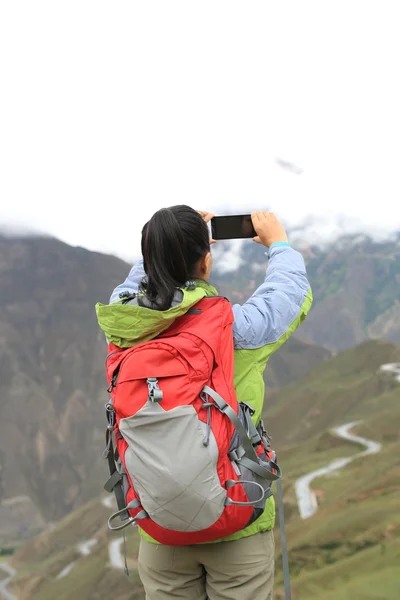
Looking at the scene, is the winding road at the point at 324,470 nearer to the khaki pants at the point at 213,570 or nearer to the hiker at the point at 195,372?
the khaki pants at the point at 213,570

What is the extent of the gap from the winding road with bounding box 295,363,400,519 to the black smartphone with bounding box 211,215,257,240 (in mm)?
48425

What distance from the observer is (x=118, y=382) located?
157 inches

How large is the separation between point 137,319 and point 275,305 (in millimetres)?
995

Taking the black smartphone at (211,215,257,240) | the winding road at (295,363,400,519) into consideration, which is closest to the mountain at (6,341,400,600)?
the winding road at (295,363,400,519)

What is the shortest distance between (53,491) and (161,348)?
208 m

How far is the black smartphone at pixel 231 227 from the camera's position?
4.89 metres

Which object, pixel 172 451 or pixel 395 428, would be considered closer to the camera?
pixel 172 451

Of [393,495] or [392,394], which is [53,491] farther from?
[393,495]

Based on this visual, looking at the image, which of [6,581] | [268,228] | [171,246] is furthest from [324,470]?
[171,246]

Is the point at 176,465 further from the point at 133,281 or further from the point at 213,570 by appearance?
the point at 133,281

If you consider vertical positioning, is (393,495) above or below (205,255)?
below

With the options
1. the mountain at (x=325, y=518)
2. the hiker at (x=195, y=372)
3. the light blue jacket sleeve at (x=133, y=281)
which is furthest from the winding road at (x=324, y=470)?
the hiker at (x=195, y=372)

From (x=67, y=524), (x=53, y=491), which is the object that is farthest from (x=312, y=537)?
(x=53, y=491)

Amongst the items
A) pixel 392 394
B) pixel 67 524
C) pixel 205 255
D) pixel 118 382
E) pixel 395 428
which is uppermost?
pixel 205 255
